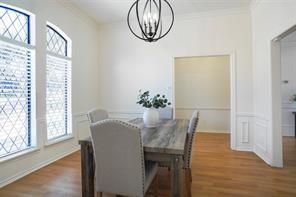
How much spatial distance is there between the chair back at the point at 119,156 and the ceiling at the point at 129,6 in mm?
2871

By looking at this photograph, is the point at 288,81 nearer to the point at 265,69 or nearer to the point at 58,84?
the point at 265,69

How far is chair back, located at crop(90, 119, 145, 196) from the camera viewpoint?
1.50m

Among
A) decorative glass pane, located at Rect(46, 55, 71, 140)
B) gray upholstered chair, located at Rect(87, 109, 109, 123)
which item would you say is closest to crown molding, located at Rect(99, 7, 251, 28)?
decorative glass pane, located at Rect(46, 55, 71, 140)

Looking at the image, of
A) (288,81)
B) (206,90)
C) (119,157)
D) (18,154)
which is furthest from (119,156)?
(288,81)

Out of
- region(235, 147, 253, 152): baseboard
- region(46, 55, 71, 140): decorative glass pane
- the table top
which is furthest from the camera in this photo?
region(235, 147, 253, 152): baseboard

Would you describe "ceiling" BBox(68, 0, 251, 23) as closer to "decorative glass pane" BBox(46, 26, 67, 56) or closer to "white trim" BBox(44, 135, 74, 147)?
"decorative glass pane" BBox(46, 26, 67, 56)

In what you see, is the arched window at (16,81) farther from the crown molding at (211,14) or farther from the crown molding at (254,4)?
the crown molding at (254,4)

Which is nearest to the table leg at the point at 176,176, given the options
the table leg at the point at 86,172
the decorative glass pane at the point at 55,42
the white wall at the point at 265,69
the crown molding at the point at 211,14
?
the table leg at the point at 86,172

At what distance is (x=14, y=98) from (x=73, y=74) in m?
1.32

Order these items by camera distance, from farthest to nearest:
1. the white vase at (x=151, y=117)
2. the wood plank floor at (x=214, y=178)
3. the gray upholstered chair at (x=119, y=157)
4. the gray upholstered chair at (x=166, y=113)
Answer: the gray upholstered chair at (x=166, y=113) < the white vase at (x=151, y=117) < the wood plank floor at (x=214, y=178) < the gray upholstered chair at (x=119, y=157)

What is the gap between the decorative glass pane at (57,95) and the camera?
10.7ft

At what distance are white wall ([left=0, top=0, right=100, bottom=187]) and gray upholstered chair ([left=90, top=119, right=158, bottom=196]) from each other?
1.71 meters

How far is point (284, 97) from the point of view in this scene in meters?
4.93

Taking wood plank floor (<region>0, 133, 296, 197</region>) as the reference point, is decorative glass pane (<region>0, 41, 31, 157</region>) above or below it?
above
